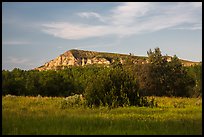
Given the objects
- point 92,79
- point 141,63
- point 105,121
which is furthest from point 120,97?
point 141,63

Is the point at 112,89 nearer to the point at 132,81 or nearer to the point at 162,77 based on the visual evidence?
the point at 132,81

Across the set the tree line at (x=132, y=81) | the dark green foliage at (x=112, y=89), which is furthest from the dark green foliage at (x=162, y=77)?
the dark green foliage at (x=112, y=89)

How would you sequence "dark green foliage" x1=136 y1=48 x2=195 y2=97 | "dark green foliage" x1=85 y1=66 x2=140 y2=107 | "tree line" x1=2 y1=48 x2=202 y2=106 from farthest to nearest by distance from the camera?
"dark green foliage" x1=136 y1=48 x2=195 y2=97 < "tree line" x1=2 y1=48 x2=202 y2=106 < "dark green foliage" x1=85 y1=66 x2=140 y2=107

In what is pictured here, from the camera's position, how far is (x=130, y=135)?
8391mm

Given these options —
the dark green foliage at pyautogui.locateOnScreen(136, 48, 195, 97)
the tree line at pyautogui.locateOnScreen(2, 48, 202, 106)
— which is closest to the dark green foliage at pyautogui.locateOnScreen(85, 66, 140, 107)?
the tree line at pyautogui.locateOnScreen(2, 48, 202, 106)

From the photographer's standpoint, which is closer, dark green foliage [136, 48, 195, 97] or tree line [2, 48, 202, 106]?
tree line [2, 48, 202, 106]

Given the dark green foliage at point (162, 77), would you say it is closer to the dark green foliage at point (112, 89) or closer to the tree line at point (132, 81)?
the tree line at point (132, 81)

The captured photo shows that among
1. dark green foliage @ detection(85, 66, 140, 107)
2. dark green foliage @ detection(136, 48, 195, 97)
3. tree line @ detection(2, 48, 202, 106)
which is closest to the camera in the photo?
dark green foliage @ detection(85, 66, 140, 107)

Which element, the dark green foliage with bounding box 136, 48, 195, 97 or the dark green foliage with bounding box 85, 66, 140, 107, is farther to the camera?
the dark green foliage with bounding box 136, 48, 195, 97

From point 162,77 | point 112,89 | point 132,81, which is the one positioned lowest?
point 112,89

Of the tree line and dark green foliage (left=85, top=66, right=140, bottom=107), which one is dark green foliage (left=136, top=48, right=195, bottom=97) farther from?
dark green foliage (left=85, top=66, right=140, bottom=107)

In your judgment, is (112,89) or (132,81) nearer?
(112,89)

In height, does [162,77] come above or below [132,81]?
above

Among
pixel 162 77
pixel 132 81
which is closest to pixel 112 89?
pixel 132 81
